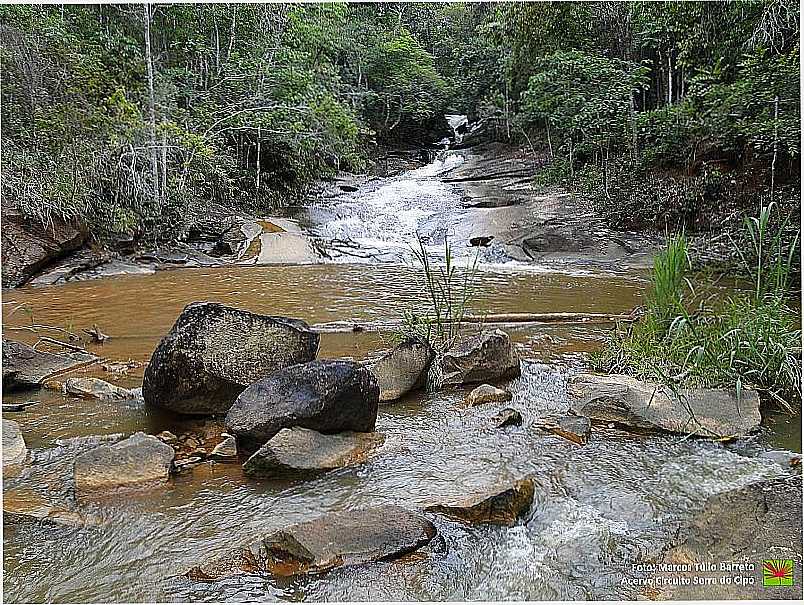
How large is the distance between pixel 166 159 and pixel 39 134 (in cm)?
272

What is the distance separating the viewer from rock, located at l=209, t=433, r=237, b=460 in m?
4.04

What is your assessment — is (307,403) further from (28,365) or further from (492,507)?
(28,365)

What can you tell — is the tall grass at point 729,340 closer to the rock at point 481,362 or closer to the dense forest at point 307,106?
the rock at point 481,362

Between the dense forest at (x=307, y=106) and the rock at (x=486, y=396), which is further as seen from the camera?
the dense forest at (x=307, y=106)

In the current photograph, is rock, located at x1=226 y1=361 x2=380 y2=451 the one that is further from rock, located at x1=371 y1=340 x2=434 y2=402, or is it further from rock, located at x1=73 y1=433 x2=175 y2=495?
rock, located at x1=371 y1=340 x2=434 y2=402

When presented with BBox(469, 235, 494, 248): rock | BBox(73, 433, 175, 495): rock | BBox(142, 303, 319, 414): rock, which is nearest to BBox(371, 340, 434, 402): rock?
BBox(142, 303, 319, 414): rock

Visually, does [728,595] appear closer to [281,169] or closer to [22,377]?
[22,377]

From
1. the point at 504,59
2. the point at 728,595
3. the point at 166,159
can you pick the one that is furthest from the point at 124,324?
the point at 504,59

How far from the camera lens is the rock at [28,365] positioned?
207 inches

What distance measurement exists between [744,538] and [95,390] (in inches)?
165

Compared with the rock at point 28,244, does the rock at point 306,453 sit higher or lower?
higher

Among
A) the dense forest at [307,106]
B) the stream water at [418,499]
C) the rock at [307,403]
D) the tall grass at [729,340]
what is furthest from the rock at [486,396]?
the dense forest at [307,106]

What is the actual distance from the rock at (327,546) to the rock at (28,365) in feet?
10.1

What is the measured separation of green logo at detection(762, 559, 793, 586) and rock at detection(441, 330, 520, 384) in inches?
110
